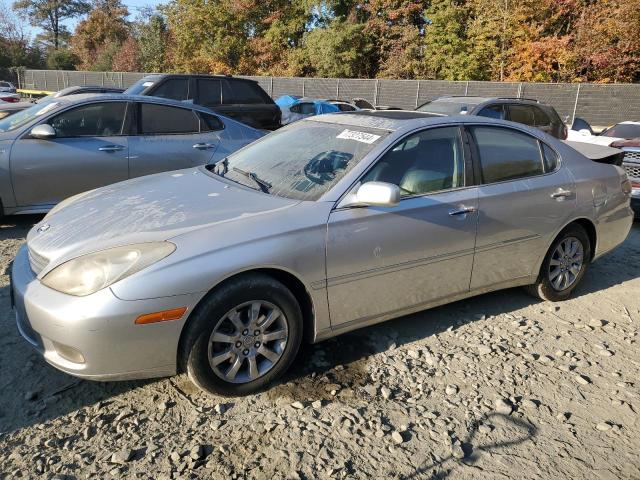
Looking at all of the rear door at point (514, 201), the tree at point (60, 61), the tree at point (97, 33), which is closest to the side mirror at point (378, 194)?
the rear door at point (514, 201)

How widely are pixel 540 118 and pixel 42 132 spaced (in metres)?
8.50

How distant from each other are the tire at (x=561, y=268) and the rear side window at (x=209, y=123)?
4.18m

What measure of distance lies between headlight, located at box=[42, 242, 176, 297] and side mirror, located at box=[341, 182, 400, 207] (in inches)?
43.8

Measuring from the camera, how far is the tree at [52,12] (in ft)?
188

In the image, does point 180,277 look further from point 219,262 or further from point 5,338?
point 5,338

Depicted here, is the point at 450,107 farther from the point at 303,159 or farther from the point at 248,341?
the point at 248,341

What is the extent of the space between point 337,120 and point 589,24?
25.3 meters

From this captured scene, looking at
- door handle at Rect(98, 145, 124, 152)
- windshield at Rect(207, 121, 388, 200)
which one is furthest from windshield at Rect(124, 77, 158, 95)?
windshield at Rect(207, 121, 388, 200)

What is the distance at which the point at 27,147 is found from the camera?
550 cm

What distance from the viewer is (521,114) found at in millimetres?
9664

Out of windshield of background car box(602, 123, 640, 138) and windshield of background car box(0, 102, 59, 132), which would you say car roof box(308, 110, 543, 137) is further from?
windshield of background car box(602, 123, 640, 138)

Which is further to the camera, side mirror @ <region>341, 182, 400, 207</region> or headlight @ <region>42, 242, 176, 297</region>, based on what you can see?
side mirror @ <region>341, 182, 400, 207</region>

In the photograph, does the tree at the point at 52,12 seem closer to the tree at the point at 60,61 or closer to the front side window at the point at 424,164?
the tree at the point at 60,61

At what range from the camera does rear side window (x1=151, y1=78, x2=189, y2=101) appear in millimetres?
9844
